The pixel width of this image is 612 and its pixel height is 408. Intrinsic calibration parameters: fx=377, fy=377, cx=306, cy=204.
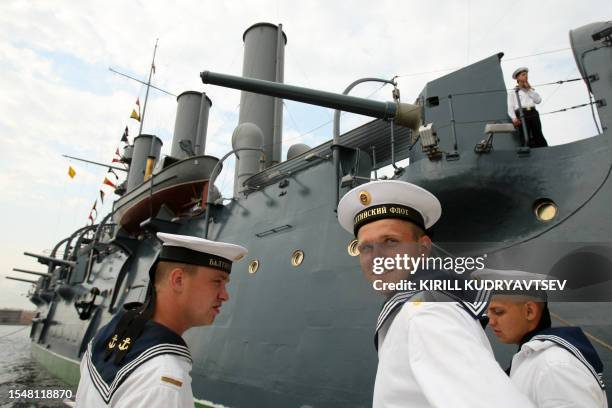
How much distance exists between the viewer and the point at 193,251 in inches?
84.4

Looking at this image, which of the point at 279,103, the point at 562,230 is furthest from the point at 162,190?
the point at 562,230

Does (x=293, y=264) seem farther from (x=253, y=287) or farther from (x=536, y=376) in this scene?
(x=536, y=376)

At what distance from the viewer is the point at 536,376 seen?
1819mm

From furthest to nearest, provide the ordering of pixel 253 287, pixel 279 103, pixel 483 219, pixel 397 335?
pixel 279 103
pixel 253 287
pixel 483 219
pixel 397 335

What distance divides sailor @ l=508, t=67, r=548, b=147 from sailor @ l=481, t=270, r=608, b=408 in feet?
11.6

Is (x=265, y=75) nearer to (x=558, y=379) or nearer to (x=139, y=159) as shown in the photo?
(x=139, y=159)

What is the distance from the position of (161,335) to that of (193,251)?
57 cm

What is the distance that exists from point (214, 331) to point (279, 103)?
31.4ft

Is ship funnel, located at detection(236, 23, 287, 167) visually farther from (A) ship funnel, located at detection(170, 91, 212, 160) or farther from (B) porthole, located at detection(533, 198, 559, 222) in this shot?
(B) porthole, located at detection(533, 198, 559, 222)

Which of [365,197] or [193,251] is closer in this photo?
[365,197]

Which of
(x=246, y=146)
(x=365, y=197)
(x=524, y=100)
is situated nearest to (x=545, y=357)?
(x=365, y=197)

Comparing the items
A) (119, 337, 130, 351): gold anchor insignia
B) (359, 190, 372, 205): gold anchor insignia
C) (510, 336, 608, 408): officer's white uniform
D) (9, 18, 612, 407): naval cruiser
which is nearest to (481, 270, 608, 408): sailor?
(510, 336, 608, 408): officer's white uniform

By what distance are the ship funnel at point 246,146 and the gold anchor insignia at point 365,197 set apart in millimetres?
8891

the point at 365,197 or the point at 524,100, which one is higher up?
the point at 524,100
